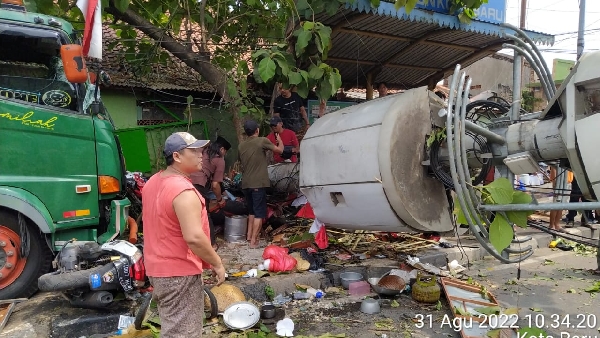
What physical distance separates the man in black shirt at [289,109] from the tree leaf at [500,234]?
5.24 m

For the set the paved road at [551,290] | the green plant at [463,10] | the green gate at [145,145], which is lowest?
the paved road at [551,290]

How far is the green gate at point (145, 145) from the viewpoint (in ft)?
24.7

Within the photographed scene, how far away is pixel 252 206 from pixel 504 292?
347cm

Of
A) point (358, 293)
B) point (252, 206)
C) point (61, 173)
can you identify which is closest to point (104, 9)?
point (61, 173)

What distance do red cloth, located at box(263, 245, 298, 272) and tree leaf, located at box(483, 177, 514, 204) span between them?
254 centimetres

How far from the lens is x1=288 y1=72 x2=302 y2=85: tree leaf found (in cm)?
595

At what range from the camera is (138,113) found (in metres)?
9.60

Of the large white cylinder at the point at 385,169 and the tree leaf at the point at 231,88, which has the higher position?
the tree leaf at the point at 231,88

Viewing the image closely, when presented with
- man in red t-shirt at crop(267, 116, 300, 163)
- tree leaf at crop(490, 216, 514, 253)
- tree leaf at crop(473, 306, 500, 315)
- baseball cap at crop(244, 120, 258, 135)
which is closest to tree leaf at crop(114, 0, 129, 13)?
baseball cap at crop(244, 120, 258, 135)

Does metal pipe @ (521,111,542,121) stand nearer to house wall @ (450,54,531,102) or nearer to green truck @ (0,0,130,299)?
green truck @ (0,0,130,299)

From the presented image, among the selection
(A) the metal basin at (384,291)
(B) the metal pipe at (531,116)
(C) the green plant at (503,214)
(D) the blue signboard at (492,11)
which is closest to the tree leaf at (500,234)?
(C) the green plant at (503,214)

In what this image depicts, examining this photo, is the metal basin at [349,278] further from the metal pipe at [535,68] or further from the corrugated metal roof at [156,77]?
the corrugated metal roof at [156,77]

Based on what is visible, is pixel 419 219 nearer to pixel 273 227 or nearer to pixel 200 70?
pixel 273 227

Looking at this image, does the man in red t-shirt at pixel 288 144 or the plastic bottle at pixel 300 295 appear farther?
the man in red t-shirt at pixel 288 144
